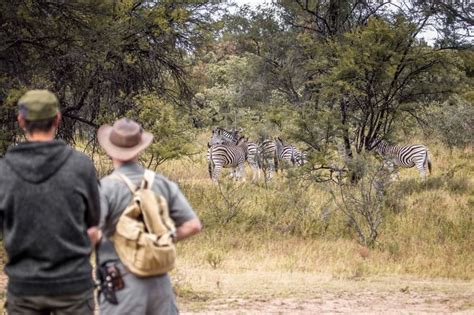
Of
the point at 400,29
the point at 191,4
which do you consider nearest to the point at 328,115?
the point at 400,29

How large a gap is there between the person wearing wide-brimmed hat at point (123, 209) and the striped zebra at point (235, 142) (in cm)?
1917

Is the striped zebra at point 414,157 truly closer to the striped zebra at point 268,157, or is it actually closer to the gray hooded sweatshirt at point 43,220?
the striped zebra at point 268,157

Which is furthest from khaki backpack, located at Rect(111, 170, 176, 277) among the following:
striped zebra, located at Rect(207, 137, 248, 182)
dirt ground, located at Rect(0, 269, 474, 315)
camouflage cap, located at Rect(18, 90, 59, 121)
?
striped zebra, located at Rect(207, 137, 248, 182)

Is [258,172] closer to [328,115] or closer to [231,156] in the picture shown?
[231,156]

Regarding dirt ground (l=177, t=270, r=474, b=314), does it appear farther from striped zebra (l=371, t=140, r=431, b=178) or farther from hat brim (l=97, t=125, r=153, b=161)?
striped zebra (l=371, t=140, r=431, b=178)

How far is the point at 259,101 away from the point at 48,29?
14956 millimetres

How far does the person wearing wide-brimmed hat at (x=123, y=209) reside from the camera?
418cm

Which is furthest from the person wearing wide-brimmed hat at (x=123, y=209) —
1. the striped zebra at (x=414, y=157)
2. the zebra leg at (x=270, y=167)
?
the striped zebra at (x=414, y=157)

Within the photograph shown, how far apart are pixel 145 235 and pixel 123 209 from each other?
226mm

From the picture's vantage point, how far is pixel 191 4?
1702cm

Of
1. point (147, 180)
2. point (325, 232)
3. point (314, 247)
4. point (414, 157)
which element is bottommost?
point (314, 247)

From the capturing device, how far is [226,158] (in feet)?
76.8

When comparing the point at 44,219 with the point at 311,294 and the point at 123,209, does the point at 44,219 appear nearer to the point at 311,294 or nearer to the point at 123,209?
the point at 123,209

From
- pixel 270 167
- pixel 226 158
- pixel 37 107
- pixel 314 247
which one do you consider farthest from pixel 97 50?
pixel 270 167
